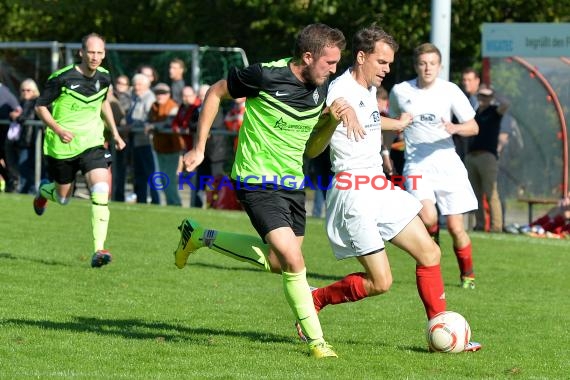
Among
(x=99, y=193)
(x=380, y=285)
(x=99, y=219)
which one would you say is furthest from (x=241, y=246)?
(x=99, y=193)

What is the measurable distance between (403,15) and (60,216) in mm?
14126

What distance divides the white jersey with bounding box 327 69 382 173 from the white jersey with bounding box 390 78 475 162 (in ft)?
11.2

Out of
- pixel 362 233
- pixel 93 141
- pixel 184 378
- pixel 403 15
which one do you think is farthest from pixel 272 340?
pixel 403 15

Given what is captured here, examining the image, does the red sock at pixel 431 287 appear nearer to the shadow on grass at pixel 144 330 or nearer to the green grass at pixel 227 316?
the green grass at pixel 227 316

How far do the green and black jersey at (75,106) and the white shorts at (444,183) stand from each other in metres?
3.21

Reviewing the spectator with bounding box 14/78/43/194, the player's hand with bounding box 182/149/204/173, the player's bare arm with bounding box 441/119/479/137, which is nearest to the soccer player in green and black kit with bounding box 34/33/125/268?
the player's bare arm with bounding box 441/119/479/137

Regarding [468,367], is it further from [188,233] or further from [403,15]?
[403,15]

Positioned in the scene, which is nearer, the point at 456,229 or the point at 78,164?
the point at 456,229

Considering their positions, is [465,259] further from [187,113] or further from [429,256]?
[187,113]

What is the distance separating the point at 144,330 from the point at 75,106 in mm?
4391

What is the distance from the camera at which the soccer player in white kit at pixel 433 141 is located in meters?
11.8

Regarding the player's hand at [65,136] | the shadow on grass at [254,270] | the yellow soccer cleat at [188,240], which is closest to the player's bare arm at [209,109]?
the yellow soccer cleat at [188,240]

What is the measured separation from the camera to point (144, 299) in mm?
10680

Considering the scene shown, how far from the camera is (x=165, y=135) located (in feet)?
67.6
